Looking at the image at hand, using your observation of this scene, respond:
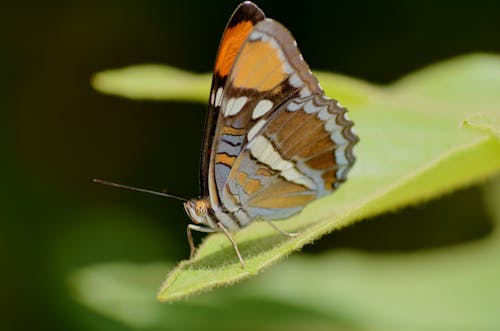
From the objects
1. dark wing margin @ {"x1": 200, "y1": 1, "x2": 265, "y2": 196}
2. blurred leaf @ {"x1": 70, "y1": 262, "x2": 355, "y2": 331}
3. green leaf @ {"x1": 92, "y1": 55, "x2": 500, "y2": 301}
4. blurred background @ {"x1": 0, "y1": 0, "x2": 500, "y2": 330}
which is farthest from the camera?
blurred background @ {"x1": 0, "y1": 0, "x2": 500, "y2": 330}

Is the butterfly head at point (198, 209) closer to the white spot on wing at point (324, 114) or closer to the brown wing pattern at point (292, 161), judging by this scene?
the brown wing pattern at point (292, 161)

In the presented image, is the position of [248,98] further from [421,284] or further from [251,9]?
[421,284]

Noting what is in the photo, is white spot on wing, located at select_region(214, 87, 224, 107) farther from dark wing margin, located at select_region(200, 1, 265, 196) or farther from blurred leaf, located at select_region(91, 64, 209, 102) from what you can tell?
blurred leaf, located at select_region(91, 64, 209, 102)

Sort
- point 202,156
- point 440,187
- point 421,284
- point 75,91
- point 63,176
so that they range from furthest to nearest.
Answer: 1. point 75,91
2. point 63,176
3. point 421,284
4. point 202,156
5. point 440,187

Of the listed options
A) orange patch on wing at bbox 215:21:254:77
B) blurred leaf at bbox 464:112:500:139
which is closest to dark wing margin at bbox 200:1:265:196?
orange patch on wing at bbox 215:21:254:77

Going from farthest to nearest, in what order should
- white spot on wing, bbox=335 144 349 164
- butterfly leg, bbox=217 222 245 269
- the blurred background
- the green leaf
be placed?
the blurred background → white spot on wing, bbox=335 144 349 164 → butterfly leg, bbox=217 222 245 269 → the green leaf

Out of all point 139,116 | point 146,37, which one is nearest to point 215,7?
point 146,37

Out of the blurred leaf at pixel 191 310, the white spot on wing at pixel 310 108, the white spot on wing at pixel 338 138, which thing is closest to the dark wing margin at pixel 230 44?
the white spot on wing at pixel 310 108

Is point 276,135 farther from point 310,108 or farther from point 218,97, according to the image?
point 218,97
